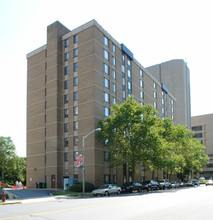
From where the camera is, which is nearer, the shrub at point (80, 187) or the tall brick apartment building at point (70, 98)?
the shrub at point (80, 187)

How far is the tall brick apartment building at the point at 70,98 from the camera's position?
43.8 metres

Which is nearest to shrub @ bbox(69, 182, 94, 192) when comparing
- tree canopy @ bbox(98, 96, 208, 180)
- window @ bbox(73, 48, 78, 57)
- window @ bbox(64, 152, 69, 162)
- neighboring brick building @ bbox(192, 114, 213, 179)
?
tree canopy @ bbox(98, 96, 208, 180)

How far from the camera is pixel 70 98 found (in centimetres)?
4672

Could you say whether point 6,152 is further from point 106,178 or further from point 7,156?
point 106,178

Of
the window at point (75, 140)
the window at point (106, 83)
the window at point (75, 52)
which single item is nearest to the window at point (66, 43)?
the window at point (75, 52)

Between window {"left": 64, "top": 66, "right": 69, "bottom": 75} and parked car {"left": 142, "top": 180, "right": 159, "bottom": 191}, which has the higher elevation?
window {"left": 64, "top": 66, "right": 69, "bottom": 75}

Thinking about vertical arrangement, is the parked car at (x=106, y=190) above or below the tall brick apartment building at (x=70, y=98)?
below

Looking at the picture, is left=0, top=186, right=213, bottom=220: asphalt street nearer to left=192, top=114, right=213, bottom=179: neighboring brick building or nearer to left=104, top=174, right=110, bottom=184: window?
left=104, top=174, right=110, bottom=184: window

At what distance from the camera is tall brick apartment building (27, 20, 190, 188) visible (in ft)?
144

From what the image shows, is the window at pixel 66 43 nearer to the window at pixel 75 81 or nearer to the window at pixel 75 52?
the window at pixel 75 52

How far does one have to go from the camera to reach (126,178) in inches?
1897

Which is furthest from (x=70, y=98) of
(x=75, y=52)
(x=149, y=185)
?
(x=149, y=185)

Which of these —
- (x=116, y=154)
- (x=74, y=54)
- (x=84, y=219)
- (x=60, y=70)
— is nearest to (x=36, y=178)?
(x=116, y=154)

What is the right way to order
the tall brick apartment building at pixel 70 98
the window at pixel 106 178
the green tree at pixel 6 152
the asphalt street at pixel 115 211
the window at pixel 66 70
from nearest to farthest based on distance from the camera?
the asphalt street at pixel 115 211 → the tall brick apartment building at pixel 70 98 → the window at pixel 106 178 → the window at pixel 66 70 → the green tree at pixel 6 152
